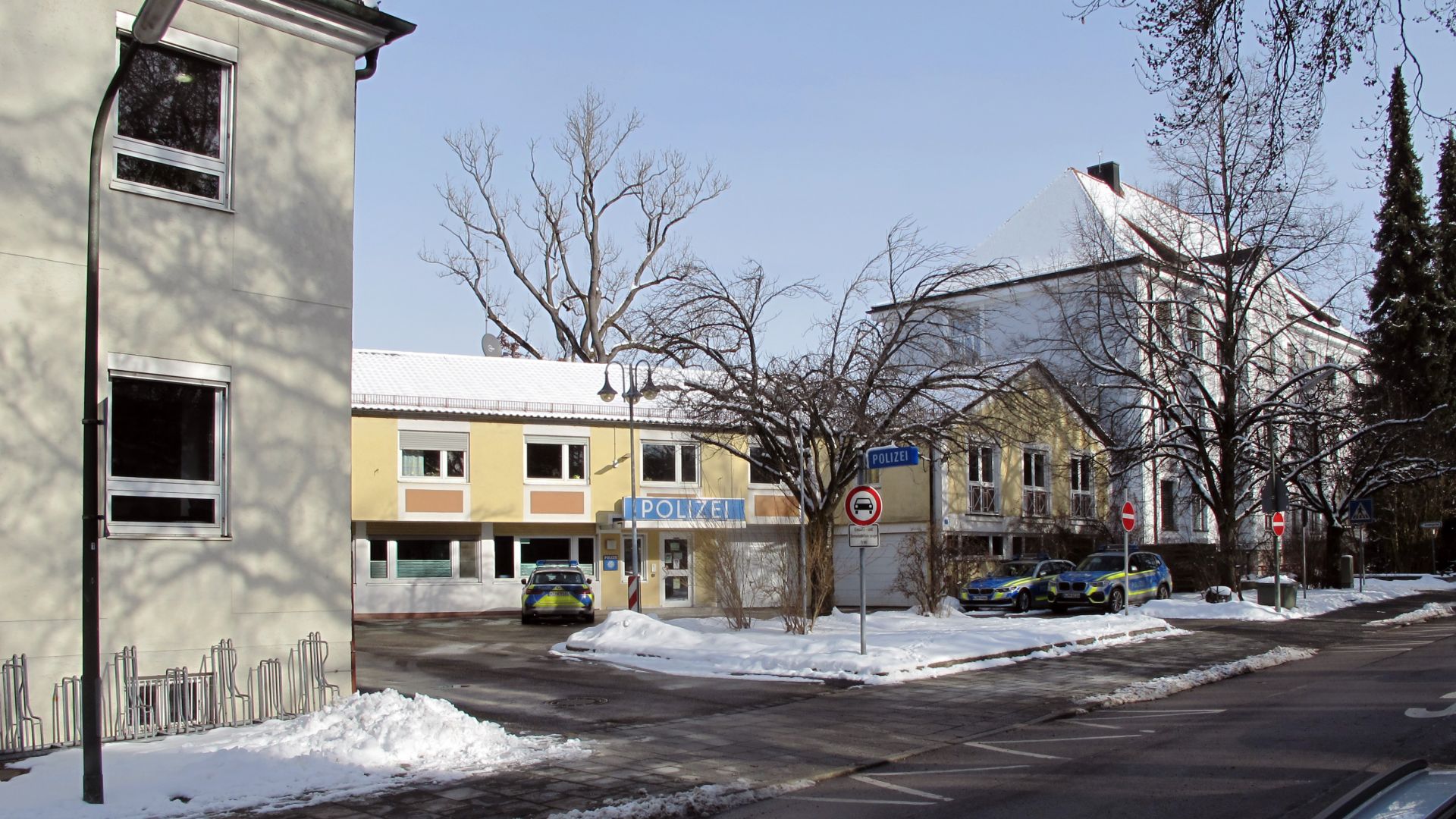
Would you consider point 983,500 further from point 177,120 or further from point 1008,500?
point 177,120

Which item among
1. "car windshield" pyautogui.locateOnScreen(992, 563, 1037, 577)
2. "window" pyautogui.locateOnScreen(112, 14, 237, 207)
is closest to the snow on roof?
"car windshield" pyautogui.locateOnScreen(992, 563, 1037, 577)

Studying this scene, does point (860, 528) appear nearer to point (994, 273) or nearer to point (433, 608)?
point (994, 273)

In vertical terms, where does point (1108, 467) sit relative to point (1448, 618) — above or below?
above

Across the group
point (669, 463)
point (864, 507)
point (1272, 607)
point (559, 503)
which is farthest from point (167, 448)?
point (669, 463)

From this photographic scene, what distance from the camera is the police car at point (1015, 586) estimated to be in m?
30.6

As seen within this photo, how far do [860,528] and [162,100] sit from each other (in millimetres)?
10912

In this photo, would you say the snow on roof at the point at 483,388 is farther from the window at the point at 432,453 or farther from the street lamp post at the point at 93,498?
the street lamp post at the point at 93,498

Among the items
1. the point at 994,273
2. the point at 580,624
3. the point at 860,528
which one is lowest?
the point at 580,624

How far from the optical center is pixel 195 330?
37.2 feet

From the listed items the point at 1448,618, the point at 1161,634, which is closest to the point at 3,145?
the point at 1161,634

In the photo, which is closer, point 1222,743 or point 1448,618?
point 1222,743

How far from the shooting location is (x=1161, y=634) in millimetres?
22562

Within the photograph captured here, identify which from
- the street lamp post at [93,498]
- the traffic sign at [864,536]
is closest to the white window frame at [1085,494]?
the traffic sign at [864,536]

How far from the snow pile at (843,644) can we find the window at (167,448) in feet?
26.9
